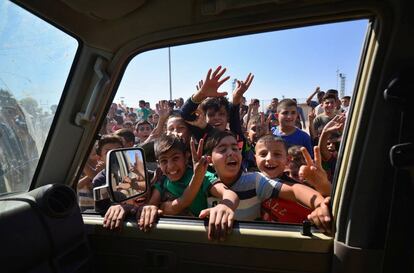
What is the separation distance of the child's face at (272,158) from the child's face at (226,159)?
0.66 feet

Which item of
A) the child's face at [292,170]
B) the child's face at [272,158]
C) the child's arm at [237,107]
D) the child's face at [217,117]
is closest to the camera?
the child's face at [272,158]

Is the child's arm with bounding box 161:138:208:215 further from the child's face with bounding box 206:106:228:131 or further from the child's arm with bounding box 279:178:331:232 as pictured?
the child's face with bounding box 206:106:228:131

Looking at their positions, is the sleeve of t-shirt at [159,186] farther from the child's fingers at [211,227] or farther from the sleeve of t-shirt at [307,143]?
the sleeve of t-shirt at [307,143]

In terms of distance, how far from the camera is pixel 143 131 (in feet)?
15.1

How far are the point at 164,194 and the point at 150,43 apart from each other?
93cm

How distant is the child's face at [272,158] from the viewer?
6.96 feet

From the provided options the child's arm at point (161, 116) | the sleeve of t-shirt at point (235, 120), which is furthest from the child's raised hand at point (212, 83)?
the child's arm at point (161, 116)

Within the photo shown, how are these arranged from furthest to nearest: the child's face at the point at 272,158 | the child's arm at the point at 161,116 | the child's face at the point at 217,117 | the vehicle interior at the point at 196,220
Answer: the child's arm at the point at 161,116, the child's face at the point at 217,117, the child's face at the point at 272,158, the vehicle interior at the point at 196,220

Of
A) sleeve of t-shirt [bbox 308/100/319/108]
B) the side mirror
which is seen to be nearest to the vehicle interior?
the side mirror

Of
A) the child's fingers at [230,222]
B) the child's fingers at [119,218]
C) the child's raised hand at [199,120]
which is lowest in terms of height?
the child's fingers at [119,218]

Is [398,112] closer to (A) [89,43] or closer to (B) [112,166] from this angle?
(B) [112,166]

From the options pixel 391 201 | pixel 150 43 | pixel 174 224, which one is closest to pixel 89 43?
pixel 150 43

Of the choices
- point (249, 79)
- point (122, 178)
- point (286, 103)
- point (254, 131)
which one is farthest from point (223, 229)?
point (254, 131)

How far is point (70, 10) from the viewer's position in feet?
4.89
